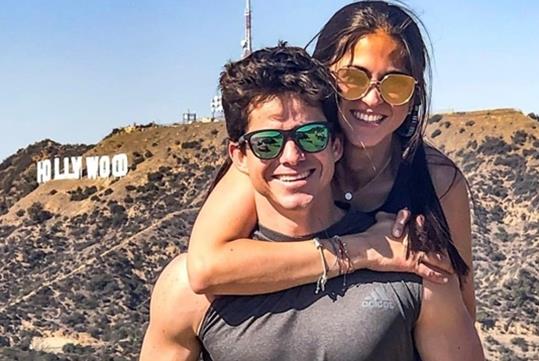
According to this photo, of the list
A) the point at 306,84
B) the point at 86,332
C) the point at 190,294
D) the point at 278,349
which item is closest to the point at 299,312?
the point at 278,349

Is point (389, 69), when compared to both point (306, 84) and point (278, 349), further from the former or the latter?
point (278, 349)

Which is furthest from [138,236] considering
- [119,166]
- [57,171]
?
[57,171]

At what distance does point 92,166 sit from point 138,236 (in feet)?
55.1

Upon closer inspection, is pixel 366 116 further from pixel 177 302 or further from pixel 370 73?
pixel 177 302

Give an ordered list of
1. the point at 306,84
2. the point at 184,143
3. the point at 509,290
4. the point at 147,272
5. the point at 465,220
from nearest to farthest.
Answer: the point at 306,84 → the point at 465,220 → the point at 509,290 → the point at 147,272 → the point at 184,143

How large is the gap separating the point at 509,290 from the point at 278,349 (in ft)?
97.1

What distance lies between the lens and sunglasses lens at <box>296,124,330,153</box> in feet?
7.61

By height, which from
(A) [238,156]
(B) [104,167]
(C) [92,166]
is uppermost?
(A) [238,156]

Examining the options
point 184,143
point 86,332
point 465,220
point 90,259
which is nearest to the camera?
point 465,220

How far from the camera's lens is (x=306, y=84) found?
92.0 inches

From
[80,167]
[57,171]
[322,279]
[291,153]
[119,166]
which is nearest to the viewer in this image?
[291,153]

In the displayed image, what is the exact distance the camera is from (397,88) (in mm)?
2562

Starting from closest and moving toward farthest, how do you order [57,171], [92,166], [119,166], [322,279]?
[322,279], [119,166], [92,166], [57,171]

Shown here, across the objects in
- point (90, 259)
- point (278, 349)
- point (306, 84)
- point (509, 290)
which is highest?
point (306, 84)
